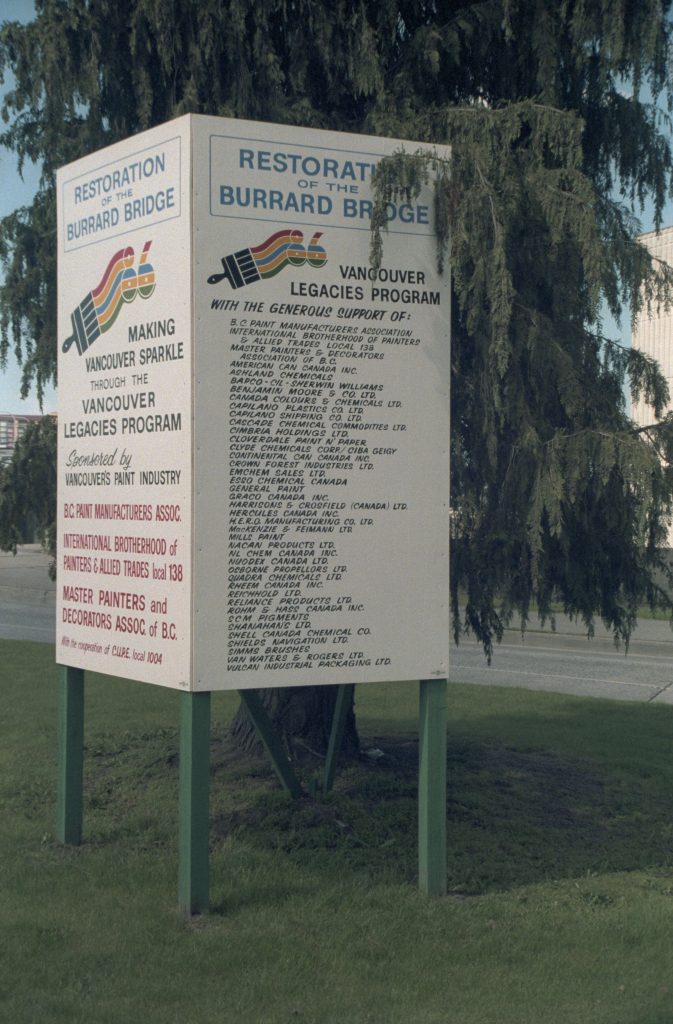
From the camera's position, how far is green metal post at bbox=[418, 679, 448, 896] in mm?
6109

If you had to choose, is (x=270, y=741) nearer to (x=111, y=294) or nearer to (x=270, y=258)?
(x=111, y=294)

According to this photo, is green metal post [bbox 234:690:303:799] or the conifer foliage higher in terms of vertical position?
the conifer foliage

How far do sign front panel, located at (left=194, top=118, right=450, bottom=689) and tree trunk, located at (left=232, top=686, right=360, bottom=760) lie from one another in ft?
7.91

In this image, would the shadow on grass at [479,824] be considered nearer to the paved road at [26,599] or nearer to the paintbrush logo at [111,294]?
the paintbrush logo at [111,294]

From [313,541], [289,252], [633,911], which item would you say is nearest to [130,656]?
[313,541]

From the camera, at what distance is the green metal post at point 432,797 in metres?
6.11

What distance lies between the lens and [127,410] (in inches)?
248

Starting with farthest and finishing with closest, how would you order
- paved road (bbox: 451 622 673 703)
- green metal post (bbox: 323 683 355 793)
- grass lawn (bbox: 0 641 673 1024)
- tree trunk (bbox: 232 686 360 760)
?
1. paved road (bbox: 451 622 673 703)
2. tree trunk (bbox: 232 686 360 760)
3. green metal post (bbox: 323 683 355 793)
4. grass lawn (bbox: 0 641 673 1024)

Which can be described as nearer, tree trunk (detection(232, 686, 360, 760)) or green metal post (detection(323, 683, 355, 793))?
green metal post (detection(323, 683, 355, 793))

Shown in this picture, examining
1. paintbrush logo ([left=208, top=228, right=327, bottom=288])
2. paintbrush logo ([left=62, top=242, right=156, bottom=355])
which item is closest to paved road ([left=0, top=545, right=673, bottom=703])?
paintbrush logo ([left=62, top=242, right=156, bottom=355])

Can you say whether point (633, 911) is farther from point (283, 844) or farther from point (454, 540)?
point (454, 540)

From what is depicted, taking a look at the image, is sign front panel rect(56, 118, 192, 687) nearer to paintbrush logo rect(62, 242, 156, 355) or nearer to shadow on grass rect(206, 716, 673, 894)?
paintbrush logo rect(62, 242, 156, 355)

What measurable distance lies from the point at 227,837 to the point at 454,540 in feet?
7.26

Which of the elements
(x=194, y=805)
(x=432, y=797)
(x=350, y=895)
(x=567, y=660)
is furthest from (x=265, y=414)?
(x=567, y=660)
